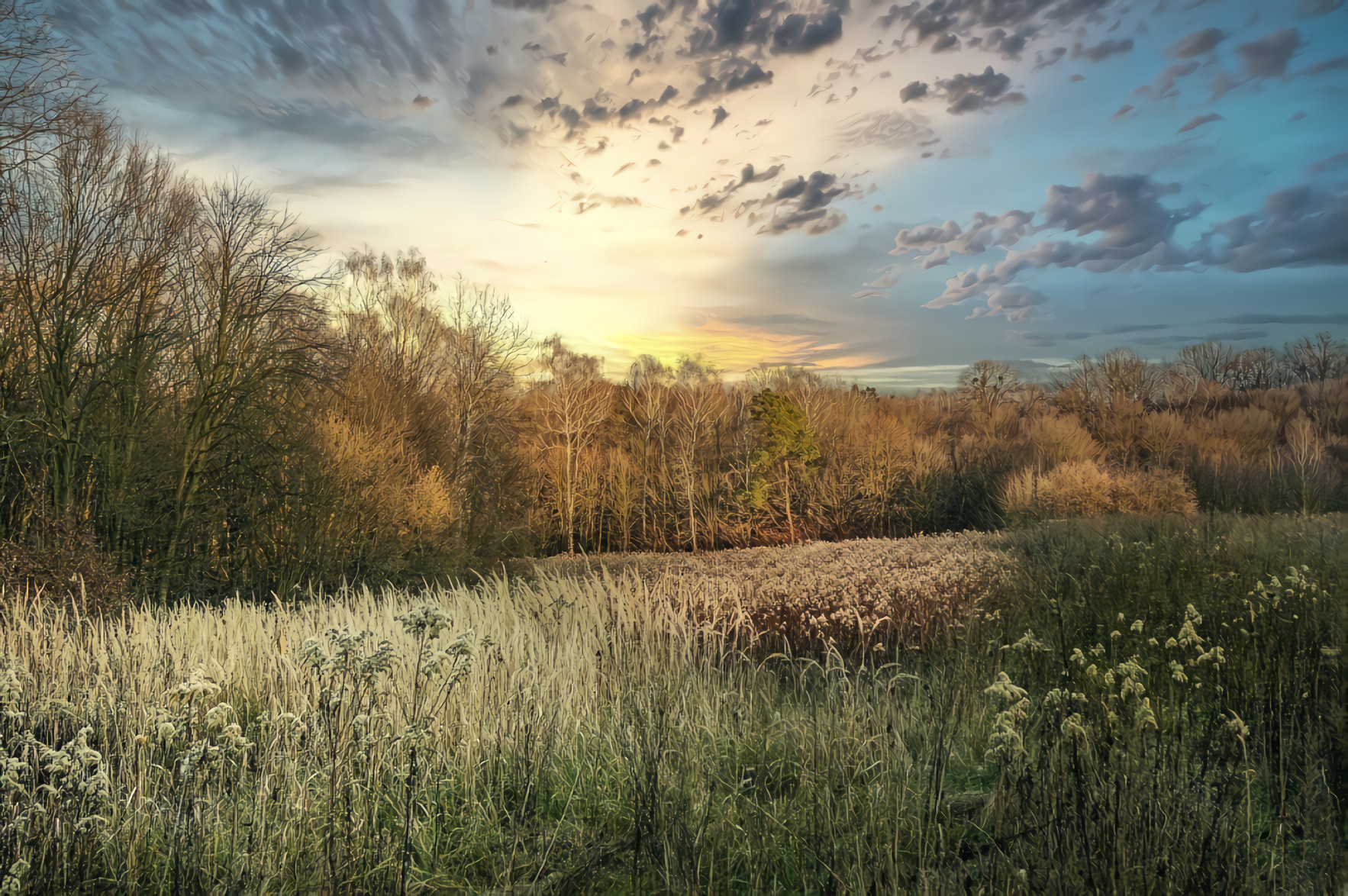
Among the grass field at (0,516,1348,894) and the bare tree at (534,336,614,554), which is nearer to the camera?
the grass field at (0,516,1348,894)

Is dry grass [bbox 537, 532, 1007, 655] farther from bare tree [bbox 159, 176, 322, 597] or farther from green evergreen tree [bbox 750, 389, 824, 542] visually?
green evergreen tree [bbox 750, 389, 824, 542]

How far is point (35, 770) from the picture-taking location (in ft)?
11.6

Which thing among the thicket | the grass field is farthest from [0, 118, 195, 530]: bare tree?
the grass field

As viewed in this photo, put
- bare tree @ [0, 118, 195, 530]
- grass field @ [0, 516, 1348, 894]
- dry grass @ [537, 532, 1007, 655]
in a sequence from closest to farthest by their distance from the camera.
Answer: grass field @ [0, 516, 1348, 894] → dry grass @ [537, 532, 1007, 655] → bare tree @ [0, 118, 195, 530]

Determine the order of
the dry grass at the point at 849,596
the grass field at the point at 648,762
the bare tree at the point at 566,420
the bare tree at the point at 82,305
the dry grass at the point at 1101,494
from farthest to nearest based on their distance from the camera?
the bare tree at the point at 566,420, the dry grass at the point at 1101,494, the bare tree at the point at 82,305, the dry grass at the point at 849,596, the grass field at the point at 648,762

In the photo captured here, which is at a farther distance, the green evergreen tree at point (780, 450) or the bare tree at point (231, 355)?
the green evergreen tree at point (780, 450)

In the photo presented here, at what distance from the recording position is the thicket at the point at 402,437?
13.5 metres

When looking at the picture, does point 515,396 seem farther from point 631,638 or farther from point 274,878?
point 274,878

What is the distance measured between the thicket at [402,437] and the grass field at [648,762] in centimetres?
569

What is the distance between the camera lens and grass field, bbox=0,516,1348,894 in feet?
9.84

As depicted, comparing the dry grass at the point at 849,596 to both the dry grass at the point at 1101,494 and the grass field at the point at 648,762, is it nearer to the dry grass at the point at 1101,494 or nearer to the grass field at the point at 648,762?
the grass field at the point at 648,762

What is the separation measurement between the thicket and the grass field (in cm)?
569

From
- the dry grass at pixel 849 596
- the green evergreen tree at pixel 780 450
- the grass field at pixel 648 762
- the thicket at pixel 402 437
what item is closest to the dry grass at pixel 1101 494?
Result: the thicket at pixel 402 437

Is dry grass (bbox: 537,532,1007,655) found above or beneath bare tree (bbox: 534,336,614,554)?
beneath
